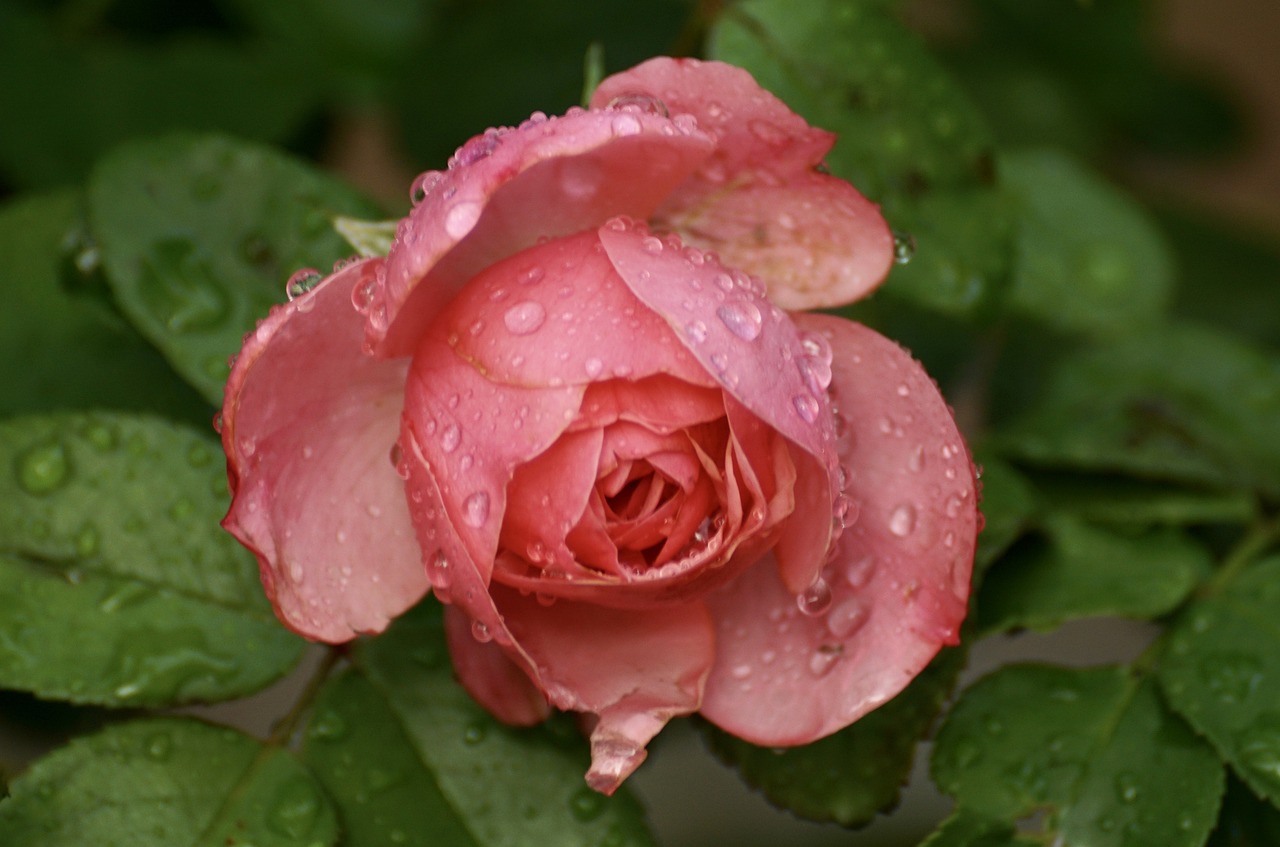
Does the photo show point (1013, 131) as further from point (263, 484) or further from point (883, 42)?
point (263, 484)

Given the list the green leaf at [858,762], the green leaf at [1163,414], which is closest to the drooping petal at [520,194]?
the green leaf at [858,762]

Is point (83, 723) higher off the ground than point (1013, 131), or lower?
lower

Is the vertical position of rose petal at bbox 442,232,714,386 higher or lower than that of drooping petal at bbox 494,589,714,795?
higher

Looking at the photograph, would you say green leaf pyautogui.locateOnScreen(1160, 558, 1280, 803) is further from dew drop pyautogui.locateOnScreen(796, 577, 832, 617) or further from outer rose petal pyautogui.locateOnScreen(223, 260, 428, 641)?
outer rose petal pyautogui.locateOnScreen(223, 260, 428, 641)

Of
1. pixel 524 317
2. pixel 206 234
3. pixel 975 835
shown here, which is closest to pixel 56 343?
pixel 206 234

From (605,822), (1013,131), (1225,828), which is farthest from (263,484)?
(1013,131)

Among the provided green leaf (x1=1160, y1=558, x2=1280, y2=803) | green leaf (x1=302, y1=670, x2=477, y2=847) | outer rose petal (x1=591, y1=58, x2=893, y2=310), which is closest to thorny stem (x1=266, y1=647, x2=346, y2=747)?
green leaf (x1=302, y1=670, x2=477, y2=847)

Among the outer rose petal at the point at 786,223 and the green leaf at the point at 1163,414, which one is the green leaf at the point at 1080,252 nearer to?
the green leaf at the point at 1163,414
